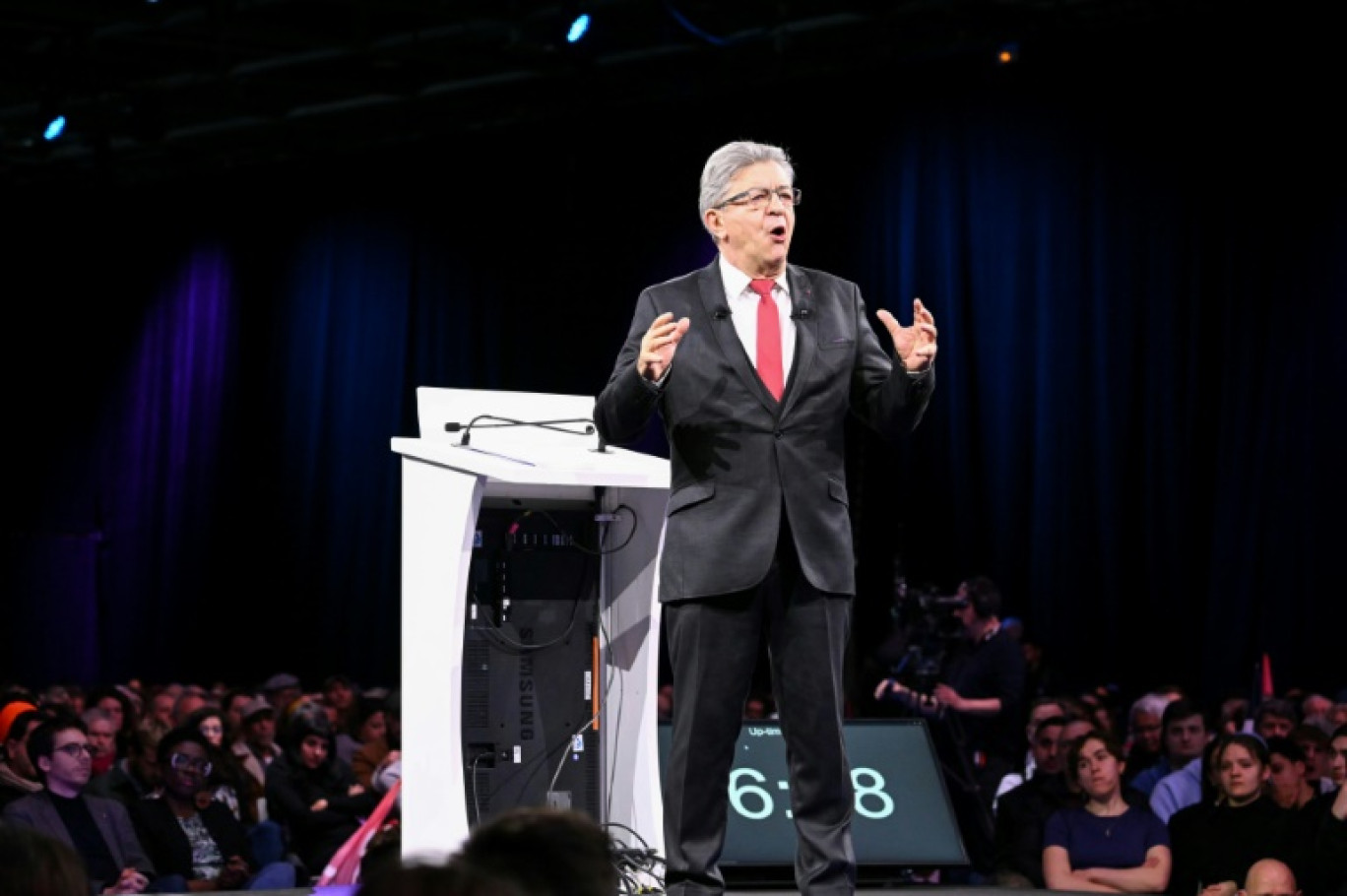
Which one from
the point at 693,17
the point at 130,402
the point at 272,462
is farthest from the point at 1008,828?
the point at 130,402

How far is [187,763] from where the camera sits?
23.1 feet

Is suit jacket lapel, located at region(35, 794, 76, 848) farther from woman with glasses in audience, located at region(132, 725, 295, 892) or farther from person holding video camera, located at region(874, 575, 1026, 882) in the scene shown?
person holding video camera, located at region(874, 575, 1026, 882)

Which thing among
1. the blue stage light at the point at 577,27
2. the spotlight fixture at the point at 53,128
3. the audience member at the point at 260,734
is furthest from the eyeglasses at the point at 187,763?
the spotlight fixture at the point at 53,128

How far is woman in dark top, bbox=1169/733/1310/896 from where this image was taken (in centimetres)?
605

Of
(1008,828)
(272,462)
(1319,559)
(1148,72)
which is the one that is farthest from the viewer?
(272,462)

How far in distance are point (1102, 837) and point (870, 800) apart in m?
1.52

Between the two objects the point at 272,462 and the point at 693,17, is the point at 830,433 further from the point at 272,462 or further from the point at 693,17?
the point at 272,462

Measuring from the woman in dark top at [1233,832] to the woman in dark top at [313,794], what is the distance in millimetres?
3070

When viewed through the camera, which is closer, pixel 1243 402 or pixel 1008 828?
pixel 1008 828

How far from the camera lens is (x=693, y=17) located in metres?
12.6

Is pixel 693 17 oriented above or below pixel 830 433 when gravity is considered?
above

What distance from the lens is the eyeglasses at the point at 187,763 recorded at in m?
7.04

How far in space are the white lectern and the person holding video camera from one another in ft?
13.7

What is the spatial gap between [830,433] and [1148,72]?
9370mm
